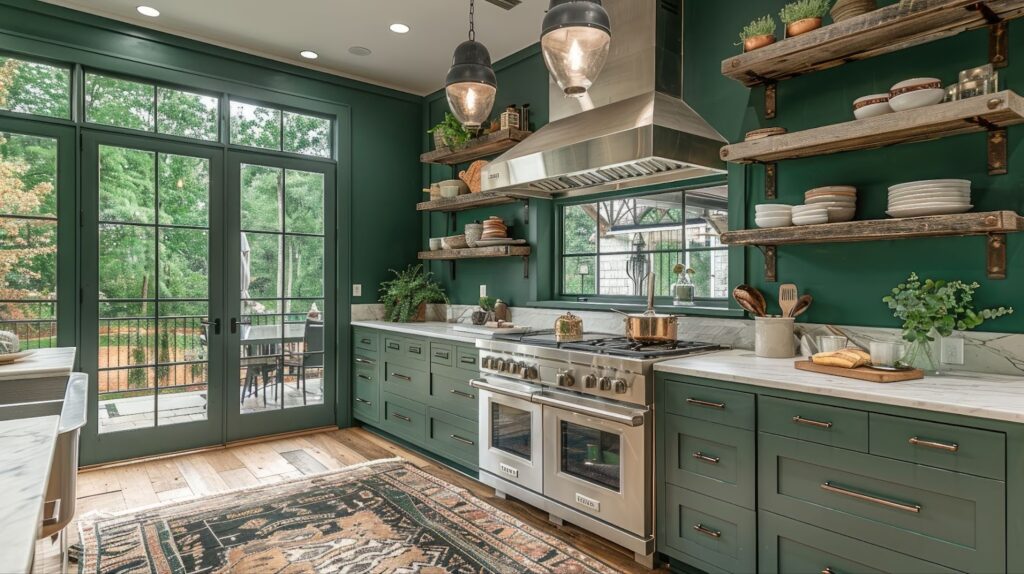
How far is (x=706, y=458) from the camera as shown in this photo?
2.29 meters

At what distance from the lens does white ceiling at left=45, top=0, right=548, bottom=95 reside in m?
3.56

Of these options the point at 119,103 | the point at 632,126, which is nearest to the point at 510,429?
the point at 632,126

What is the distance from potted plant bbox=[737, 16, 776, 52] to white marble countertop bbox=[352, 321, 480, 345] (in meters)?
2.13

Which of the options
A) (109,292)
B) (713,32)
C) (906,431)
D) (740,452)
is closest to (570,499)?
(740,452)

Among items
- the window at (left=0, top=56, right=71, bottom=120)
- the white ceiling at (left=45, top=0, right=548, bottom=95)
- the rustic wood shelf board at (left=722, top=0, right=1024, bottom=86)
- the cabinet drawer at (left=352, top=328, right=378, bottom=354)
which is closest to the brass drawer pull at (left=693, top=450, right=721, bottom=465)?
the rustic wood shelf board at (left=722, top=0, right=1024, bottom=86)

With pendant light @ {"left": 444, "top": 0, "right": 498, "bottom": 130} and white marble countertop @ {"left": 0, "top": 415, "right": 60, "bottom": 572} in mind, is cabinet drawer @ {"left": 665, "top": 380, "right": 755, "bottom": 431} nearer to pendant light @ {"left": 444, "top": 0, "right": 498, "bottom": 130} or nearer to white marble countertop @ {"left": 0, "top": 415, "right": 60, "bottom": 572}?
pendant light @ {"left": 444, "top": 0, "right": 498, "bottom": 130}

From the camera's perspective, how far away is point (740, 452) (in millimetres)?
2174

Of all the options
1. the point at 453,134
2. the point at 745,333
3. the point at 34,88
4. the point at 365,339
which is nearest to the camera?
the point at 745,333

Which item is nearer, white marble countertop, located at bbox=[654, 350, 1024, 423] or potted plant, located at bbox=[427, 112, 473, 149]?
white marble countertop, located at bbox=[654, 350, 1024, 423]

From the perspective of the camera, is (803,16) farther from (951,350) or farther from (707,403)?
(707,403)

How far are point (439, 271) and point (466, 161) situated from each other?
1023 mm

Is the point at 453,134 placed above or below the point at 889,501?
above

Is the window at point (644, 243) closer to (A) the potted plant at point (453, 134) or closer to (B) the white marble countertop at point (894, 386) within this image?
(B) the white marble countertop at point (894, 386)

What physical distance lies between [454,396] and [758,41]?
2584 millimetres
